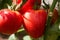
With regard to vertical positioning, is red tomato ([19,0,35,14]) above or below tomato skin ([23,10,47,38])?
above

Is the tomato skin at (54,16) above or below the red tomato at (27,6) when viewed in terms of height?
below

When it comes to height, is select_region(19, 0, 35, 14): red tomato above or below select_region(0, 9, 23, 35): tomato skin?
above
